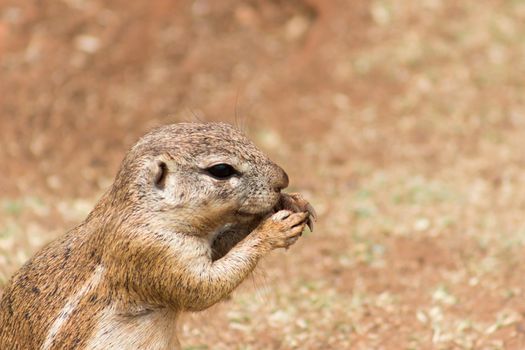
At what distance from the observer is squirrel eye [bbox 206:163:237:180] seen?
179 inches

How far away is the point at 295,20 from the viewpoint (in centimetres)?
1171

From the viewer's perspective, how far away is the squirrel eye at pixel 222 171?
4.54 metres

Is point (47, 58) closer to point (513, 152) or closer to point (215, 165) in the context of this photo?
point (513, 152)

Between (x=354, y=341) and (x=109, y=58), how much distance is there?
5.51 meters

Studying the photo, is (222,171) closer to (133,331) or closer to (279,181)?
(279,181)

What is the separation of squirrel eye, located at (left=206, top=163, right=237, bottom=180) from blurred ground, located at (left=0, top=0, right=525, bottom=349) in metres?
1.87

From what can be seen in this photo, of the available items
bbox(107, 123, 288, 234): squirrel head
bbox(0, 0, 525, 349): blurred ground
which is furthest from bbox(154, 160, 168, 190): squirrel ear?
bbox(0, 0, 525, 349): blurred ground

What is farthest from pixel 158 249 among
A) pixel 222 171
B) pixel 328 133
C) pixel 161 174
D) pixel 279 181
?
pixel 328 133

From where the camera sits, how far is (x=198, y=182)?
4.50 meters

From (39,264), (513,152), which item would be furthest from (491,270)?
(39,264)

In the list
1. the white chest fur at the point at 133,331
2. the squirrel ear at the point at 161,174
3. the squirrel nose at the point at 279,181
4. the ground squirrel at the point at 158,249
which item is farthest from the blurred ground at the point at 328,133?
the squirrel ear at the point at 161,174

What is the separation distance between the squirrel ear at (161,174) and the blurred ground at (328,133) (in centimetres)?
188

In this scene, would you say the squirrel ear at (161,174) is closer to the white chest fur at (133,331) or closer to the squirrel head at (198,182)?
the squirrel head at (198,182)

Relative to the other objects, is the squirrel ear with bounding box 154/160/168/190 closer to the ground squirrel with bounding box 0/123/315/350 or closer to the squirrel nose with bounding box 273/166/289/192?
the ground squirrel with bounding box 0/123/315/350
